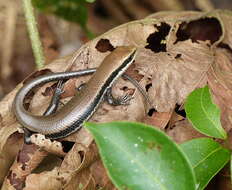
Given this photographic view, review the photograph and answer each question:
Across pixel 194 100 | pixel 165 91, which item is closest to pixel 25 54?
pixel 165 91

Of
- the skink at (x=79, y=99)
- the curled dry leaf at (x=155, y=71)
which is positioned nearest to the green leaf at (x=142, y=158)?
the curled dry leaf at (x=155, y=71)

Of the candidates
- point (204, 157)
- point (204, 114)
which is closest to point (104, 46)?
point (204, 114)

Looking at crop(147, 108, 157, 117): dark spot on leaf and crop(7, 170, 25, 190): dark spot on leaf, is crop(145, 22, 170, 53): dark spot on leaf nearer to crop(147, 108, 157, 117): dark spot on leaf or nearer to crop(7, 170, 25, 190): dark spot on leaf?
crop(147, 108, 157, 117): dark spot on leaf

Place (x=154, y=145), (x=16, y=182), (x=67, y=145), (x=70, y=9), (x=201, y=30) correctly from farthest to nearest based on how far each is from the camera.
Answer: (x=70, y=9) → (x=201, y=30) → (x=67, y=145) → (x=16, y=182) → (x=154, y=145)

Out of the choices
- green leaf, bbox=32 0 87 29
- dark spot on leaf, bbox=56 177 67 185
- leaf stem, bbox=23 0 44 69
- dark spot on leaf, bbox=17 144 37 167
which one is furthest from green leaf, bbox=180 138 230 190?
green leaf, bbox=32 0 87 29

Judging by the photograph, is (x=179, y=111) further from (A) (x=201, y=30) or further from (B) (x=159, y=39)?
(A) (x=201, y=30)

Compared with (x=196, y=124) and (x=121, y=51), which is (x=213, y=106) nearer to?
(x=196, y=124)

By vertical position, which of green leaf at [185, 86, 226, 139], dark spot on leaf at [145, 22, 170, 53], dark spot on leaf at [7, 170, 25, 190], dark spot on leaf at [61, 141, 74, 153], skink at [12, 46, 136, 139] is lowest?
dark spot on leaf at [7, 170, 25, 190]
